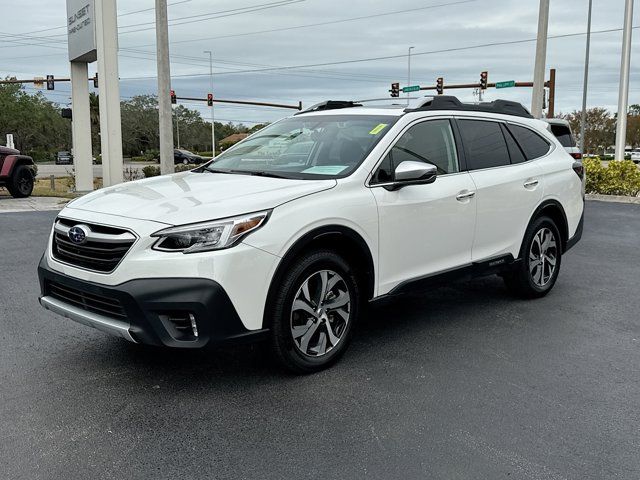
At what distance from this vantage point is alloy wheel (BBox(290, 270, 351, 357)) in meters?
4.01

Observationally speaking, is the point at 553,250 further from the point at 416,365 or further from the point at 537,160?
the point at 416,365

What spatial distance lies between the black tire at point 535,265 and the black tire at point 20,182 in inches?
570

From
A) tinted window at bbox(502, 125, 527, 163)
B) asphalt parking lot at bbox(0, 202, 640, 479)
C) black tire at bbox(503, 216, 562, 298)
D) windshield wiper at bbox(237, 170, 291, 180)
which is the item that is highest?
tinted window at bbox(502, 125, 527, 163)

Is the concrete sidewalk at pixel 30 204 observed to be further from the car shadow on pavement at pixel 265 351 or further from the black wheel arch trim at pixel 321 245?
the black wheel arch trim at pixel 321 245

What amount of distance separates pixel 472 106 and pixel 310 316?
8.83 ft

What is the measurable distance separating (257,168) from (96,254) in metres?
1.51

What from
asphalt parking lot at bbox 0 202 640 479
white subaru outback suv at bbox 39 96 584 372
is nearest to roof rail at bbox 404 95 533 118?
white subaru outback suv at bbox 39 96 584 372

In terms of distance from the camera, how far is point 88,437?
3.29 metres

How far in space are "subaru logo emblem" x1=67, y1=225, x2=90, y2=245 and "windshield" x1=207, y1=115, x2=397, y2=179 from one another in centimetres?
133

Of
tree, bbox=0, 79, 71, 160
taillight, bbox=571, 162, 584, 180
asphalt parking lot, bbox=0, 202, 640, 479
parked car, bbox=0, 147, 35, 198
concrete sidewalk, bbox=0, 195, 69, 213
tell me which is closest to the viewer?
asphalt parking lot, bbox=0, 202, 640, 479

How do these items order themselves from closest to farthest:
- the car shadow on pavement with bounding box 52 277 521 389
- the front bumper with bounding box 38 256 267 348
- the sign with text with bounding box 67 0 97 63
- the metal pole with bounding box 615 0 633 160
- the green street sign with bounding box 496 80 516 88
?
the front bumper with bounding box 38 256 267 348
the car shadow on pavement with bounding box 52 277 521 389
the sign with text with bounding box 67 0 97 63
the metal pole with bounding box 615 0 633 160
the green street sign with bounding box 496 80 516 88

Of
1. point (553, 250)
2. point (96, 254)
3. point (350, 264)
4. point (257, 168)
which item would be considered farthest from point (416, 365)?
point (553, 250)

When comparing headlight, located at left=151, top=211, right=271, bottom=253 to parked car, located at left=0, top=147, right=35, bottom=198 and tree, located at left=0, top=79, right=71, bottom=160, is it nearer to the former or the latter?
parked car, located at left=0, top=147, right=35, bottom=198

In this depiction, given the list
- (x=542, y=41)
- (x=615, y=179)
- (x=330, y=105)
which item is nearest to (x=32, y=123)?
(x=542, y=41)
